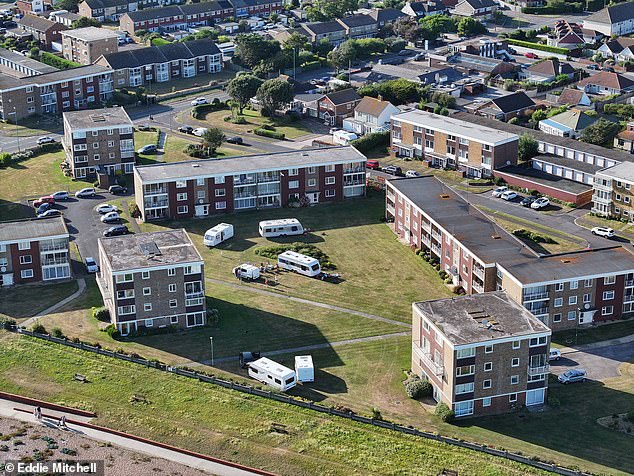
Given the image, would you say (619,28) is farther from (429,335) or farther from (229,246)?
(429,335)

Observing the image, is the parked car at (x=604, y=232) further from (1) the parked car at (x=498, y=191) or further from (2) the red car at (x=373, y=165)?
(2) the red car at (x=373, y=165)

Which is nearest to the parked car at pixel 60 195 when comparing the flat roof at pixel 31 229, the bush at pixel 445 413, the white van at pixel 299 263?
the flat roof at pixel 31 229

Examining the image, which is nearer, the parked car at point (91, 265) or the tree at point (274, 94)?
the parked car at point (91, 265)

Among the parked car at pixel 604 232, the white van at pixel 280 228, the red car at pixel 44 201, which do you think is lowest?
the parked car at pixel 604 232

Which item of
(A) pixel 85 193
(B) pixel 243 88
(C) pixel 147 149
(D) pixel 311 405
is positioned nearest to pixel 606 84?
(B) pixel 243 88

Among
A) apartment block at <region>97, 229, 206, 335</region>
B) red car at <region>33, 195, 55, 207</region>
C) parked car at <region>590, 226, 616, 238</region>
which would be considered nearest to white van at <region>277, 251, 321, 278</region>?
apartment block at <region>97, 229, 206, 335</region>

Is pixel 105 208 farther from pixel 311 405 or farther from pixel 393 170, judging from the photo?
pixel 311 405
